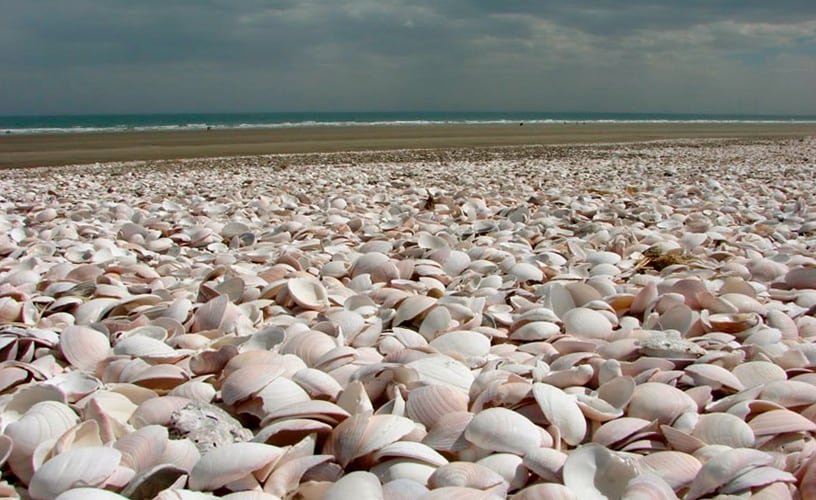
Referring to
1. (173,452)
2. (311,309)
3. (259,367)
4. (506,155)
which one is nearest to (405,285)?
(311,309)

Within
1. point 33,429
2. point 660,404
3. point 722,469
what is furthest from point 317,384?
point 722,469

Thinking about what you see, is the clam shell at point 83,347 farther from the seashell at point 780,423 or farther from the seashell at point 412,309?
the seashell at point 780,423

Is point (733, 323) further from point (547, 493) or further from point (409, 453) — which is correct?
point (409, 453)

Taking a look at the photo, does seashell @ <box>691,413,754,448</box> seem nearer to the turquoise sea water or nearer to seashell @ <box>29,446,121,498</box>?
seashell @ <box>29,446,121,498</box>

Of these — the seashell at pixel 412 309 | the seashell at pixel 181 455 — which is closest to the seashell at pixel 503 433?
the seashell at pixel 181 455

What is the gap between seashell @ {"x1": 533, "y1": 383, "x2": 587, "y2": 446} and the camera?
1.89 meters

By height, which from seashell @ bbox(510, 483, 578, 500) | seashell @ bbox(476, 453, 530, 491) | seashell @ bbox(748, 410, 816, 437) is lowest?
seashell @ bbox(476, 453, 530, 491)

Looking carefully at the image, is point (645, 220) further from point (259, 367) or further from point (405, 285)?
point (259, 367)

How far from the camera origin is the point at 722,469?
1615 mm

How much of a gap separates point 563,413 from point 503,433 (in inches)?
8.5

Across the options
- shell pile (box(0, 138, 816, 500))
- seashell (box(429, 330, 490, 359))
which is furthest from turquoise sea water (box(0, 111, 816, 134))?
seashell (box(429, 330, 490, 359))

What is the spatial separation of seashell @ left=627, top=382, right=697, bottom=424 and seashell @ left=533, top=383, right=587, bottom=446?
0.60 ft

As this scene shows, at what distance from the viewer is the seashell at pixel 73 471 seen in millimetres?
1587

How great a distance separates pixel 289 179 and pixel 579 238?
580cm
